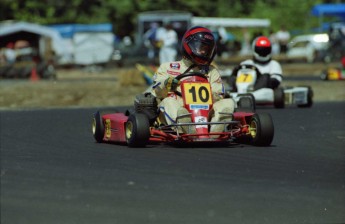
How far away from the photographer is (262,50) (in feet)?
55.7

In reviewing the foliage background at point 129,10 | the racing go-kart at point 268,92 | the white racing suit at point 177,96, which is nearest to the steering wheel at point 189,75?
the white racing suit at point 177,96

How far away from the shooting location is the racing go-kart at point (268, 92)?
54.5 ft

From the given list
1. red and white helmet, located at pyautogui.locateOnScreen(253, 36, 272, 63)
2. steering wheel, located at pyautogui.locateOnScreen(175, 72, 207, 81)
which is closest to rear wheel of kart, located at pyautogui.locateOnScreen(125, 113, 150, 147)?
steering wheel, located at pyautogui.locateOnScreen(175, 72, 207, 81)

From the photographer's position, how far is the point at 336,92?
22875 mm

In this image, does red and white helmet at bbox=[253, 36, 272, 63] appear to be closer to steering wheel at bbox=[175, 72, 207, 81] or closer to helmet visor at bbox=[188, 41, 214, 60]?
helmet visor at bbox=[188, 41, 214, 60]

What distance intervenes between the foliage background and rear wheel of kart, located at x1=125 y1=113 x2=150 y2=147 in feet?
175

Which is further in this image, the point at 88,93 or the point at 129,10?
the point at 129,10

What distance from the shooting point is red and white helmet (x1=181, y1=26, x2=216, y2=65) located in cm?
1047

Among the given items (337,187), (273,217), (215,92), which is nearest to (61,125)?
(215,92)

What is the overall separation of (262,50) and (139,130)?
24.8 ft

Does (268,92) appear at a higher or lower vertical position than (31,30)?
lower

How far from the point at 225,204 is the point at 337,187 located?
1153 mm

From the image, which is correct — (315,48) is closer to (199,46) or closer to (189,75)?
(199,46)

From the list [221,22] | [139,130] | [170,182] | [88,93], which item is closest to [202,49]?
[139,130]
